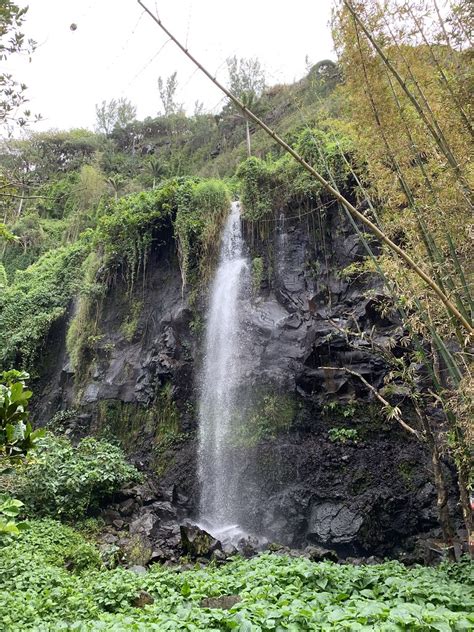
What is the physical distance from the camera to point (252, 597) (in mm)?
3066

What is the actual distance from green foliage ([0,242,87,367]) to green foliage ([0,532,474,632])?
32.1 ft

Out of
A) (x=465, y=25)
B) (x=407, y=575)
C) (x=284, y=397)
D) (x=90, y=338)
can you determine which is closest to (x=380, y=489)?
(x=284, y=397)

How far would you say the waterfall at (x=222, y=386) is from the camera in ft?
29.9

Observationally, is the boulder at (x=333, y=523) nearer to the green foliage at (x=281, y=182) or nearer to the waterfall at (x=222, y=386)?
the waterfall at (x=222, y=386)

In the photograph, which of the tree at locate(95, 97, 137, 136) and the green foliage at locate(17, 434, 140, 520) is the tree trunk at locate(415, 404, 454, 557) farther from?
the tree at locate(95, 97, 137, 136)

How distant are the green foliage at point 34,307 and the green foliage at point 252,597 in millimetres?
9775

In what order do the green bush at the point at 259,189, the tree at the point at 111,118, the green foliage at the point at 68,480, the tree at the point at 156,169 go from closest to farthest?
the green foliage at the point at 68,480 → the green bush at the point at 259,189 → the tree at the point at 156,169 → the tree at the point at 111,118

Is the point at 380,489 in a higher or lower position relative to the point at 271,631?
lower

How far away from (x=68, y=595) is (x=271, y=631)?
9.19ft

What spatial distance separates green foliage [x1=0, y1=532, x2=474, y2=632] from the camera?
2.31m

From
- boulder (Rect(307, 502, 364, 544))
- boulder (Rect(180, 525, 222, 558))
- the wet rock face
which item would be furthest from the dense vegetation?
boulder (Rect(307, 502, 364, 544))

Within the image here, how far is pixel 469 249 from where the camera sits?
4461 mm

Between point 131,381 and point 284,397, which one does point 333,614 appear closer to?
point 284,397

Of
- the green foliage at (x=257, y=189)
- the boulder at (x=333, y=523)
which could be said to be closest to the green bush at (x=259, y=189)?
the green foliage at (x=257, y=189)
